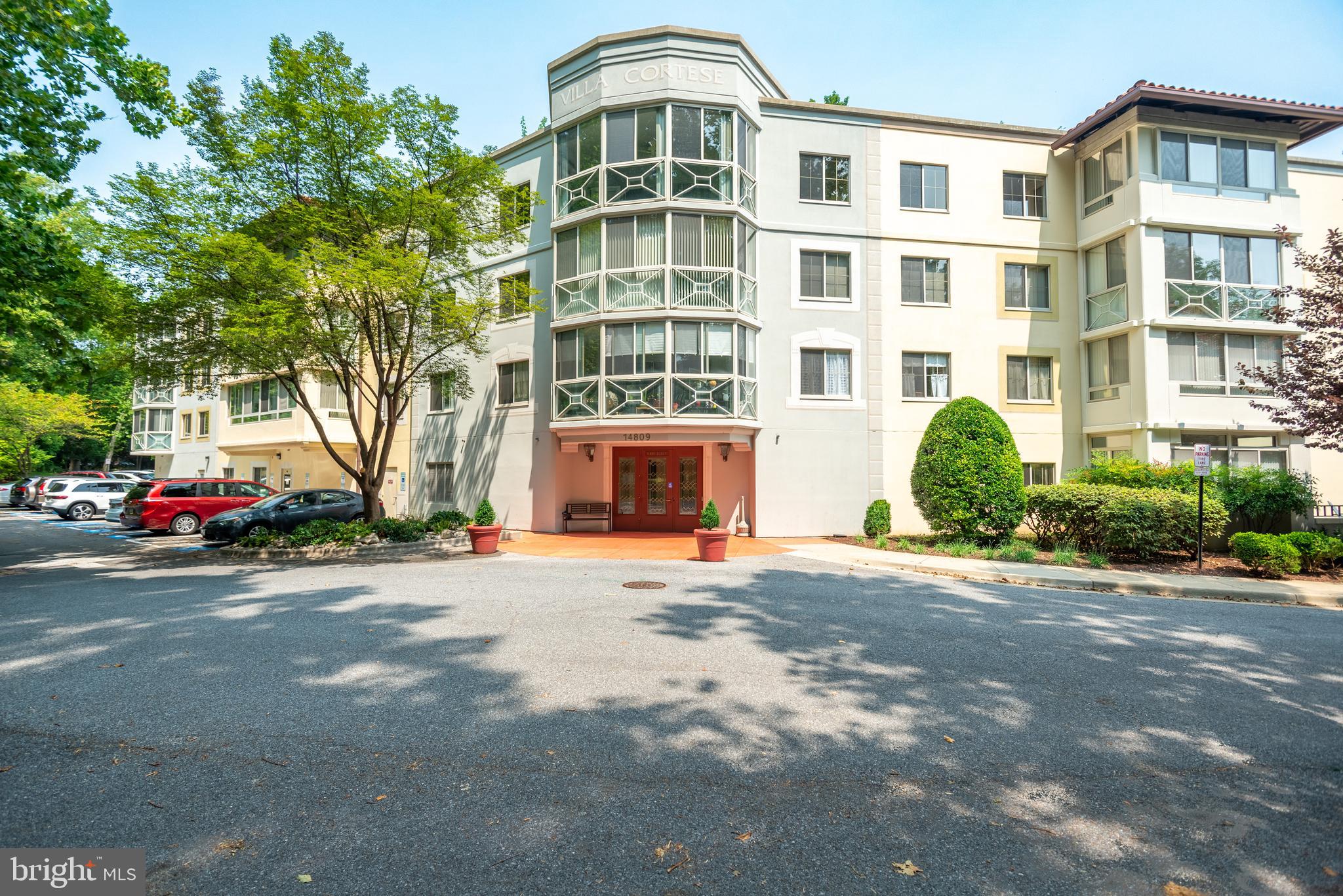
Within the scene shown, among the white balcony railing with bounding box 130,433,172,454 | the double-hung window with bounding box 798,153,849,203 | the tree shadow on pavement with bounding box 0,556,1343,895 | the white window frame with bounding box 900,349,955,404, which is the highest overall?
the double-hung window with bounding box 798,153,849,203

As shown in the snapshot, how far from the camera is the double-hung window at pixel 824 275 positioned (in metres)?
19.7

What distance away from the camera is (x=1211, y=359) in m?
18.5

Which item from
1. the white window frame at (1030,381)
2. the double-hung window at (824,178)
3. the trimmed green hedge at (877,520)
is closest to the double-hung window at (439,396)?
the double-hung window at (824,178)

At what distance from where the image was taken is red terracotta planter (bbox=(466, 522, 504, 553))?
1555 cm

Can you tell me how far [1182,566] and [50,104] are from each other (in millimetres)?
23559

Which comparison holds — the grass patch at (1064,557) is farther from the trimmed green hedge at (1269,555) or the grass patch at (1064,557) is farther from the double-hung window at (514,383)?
the double-hung window at (514,383)

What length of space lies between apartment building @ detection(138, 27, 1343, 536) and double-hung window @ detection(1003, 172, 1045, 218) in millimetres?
88

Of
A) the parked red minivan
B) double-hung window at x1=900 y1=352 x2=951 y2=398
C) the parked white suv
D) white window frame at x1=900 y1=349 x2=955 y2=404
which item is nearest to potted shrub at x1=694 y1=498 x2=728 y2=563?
white window frame at x1=900 y1=349 x2=955 y2=404

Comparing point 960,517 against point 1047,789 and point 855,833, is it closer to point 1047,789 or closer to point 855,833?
point 1047,789

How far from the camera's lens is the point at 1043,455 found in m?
19.9

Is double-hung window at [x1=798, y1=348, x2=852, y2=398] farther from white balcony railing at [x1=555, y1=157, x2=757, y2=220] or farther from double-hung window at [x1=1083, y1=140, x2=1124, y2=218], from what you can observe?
double-hung window at [x1=1083, y1=140, x2=1124, y2=218]

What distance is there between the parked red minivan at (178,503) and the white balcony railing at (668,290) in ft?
43.9

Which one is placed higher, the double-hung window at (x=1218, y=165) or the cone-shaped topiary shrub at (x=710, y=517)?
the double-hung window at (x=1218, y=165)

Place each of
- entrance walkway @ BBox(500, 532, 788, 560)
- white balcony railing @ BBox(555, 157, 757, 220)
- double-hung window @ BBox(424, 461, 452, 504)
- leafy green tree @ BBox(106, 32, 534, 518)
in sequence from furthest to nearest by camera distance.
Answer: double-hung window @ BBox(424, 461, 452, 504) < white balcony railing @ BBox(555, 157, 757, 220) < entrance walkway @ BBox(500, 532, 788, 560) < leafy green tree @ BBox(106, 32, 534, 518)
